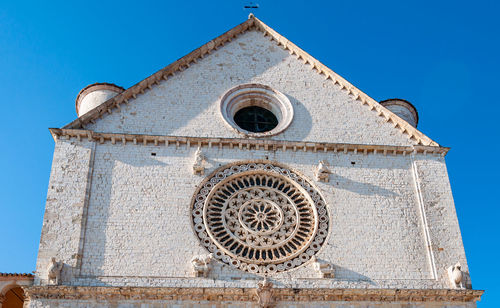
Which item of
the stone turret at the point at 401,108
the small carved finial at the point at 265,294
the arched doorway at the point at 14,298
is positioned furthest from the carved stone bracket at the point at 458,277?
the arched doorway at the point at 14,298

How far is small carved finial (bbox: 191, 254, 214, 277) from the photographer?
40.8 feet

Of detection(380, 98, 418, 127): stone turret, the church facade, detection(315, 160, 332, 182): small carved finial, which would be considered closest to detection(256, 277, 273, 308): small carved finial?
the church facade

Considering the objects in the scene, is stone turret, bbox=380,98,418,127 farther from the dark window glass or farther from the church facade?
the dark window glass

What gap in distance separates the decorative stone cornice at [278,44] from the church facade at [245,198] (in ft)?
0.12

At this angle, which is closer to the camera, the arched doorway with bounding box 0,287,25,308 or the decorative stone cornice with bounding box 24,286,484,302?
the decorative stone cornice with bounding box 24,286,484,302

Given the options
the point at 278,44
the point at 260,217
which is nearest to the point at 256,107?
the point at 278,44

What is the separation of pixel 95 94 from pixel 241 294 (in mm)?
6648

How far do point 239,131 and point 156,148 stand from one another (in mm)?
1990

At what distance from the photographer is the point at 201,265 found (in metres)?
12.5

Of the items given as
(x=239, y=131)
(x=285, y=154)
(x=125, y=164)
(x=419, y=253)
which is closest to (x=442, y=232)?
(x=419, y=253)

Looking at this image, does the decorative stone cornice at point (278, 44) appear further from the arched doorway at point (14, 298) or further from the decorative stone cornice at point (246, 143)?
the arched doorway at point (14, 298)

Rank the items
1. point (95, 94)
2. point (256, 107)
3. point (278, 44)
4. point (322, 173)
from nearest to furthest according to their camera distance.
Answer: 1. point (322, 173)
2. point (95, 94)
3. point (256, 107)
4. point (278, 44)

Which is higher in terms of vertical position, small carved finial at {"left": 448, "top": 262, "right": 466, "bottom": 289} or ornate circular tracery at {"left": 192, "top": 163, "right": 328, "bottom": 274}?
ornate circular tracery at {"left": 192, "top": 163, "right": 328, "bottom": 274}

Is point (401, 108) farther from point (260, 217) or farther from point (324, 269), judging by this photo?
point (324, 269)
